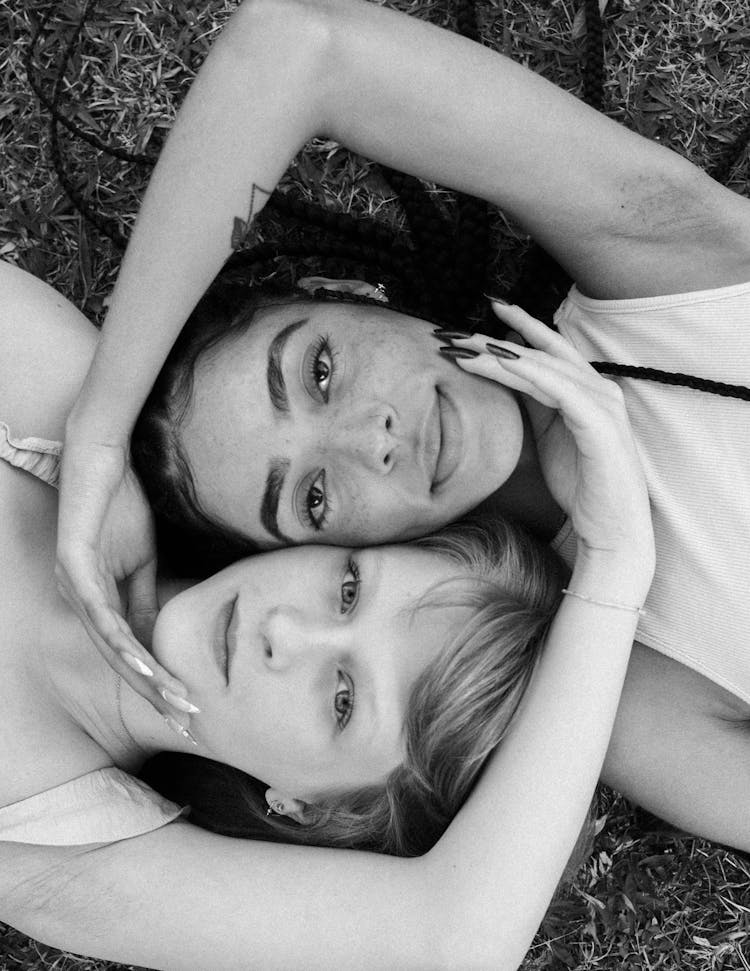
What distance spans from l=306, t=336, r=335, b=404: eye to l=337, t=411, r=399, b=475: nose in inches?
3.9

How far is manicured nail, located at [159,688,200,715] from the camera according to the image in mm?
2094

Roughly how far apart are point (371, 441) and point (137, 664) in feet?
2.29

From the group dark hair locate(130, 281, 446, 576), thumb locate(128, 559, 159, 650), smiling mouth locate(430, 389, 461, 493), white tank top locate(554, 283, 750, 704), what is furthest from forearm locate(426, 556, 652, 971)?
thumb locate(128, 559, 159, 650)

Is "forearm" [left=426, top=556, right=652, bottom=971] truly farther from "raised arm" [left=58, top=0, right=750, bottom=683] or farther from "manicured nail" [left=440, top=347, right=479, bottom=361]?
"raised arm" [left=58, top=0, right=750, bottom=683]

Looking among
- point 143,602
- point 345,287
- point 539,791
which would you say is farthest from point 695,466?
point 143,602

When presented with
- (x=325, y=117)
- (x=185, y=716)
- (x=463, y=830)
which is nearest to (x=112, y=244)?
(x=325, y=117)

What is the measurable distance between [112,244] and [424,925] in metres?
2.09

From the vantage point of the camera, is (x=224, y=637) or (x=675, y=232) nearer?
(x=224, y=637)

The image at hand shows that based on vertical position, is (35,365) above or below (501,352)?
below

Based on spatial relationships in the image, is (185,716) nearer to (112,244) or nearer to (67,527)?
(67,527)

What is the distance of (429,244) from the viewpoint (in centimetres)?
276

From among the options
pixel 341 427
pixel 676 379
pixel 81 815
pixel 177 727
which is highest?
pixel 676 379

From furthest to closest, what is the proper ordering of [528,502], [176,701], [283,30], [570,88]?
[570,88], [528,502], [176,701], [283,30]

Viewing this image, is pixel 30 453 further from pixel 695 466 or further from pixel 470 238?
pixel 695 466
